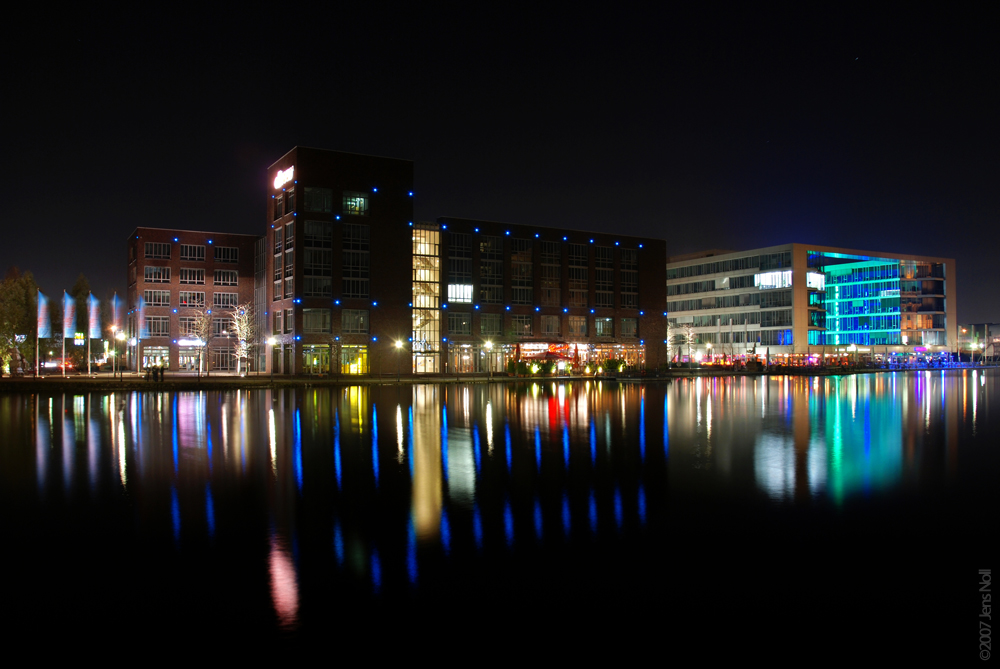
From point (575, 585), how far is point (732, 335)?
385 feet

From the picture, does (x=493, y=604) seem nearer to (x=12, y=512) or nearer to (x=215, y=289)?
(x=12, y=512)

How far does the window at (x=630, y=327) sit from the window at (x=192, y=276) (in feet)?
172

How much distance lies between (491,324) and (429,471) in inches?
2626

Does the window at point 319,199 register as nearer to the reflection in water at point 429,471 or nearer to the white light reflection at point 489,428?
the white light reflection at point 489,428

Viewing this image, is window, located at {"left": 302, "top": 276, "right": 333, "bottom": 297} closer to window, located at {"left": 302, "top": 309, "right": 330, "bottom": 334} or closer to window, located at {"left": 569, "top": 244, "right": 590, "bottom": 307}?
window, located at {"left": 302, "top": 309, "right": 330, "bottom": 334}

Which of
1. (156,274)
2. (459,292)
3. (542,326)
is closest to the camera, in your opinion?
(459,292)

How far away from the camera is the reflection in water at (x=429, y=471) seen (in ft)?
29.8

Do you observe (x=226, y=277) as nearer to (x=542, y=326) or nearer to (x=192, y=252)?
(x=192, y=252)

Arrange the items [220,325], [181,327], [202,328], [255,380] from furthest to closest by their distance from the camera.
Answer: [220,325], [181,327], [202,328], [255,380]

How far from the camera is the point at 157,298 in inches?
3339

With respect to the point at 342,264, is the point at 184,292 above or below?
below

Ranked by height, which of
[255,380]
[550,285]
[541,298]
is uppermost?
[550,285]

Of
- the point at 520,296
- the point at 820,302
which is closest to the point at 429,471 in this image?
the point at 520,296

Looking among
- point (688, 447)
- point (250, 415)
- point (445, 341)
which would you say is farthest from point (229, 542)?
point (445, 341)
